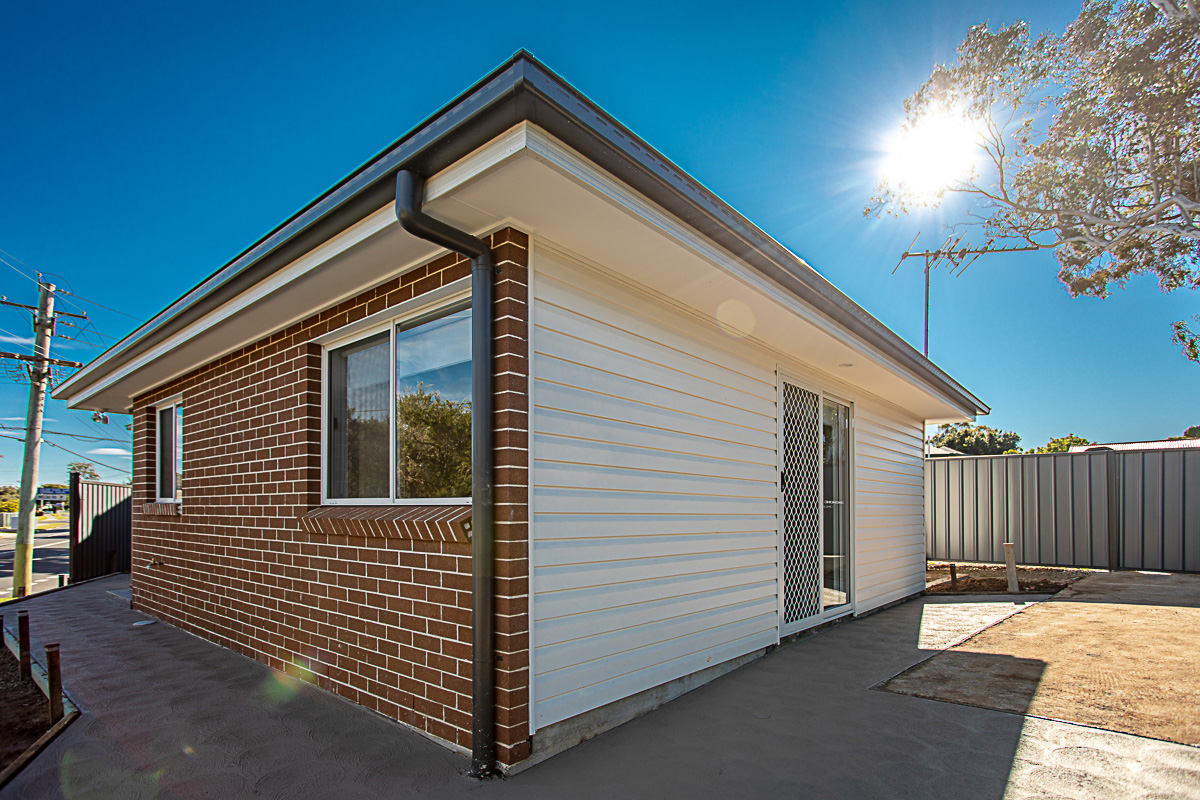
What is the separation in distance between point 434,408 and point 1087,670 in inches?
188

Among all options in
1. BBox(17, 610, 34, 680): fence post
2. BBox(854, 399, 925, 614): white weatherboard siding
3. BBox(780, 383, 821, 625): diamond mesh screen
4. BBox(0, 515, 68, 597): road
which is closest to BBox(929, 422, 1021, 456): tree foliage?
BBox(854, 399, 925, 614): white weatherboard siding

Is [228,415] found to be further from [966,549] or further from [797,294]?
[966,549]

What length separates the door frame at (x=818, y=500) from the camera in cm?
522

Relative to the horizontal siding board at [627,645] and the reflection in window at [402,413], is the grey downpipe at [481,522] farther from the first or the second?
the reflection in window at [402,413]

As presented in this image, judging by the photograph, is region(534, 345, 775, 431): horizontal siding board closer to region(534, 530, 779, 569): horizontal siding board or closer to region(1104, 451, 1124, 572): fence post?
region(534, 530, 779, 569): horizontal siding board

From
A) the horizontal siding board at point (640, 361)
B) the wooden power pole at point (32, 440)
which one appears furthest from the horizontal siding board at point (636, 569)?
the wooden power pole at point (32, 440)

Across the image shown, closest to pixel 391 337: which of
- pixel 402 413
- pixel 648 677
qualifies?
pixel 402 413

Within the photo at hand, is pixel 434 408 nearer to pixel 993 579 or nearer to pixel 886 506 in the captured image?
pixel 886 506

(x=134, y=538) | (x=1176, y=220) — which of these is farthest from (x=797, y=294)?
(x=1176, y=220)

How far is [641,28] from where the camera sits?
5.98 meters

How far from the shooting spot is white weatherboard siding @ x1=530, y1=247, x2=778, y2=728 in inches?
120

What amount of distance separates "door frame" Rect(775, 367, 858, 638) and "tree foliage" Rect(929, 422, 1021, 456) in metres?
35.6

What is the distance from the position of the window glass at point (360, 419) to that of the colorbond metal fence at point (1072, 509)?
11.0 m

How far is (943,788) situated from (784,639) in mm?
2635
